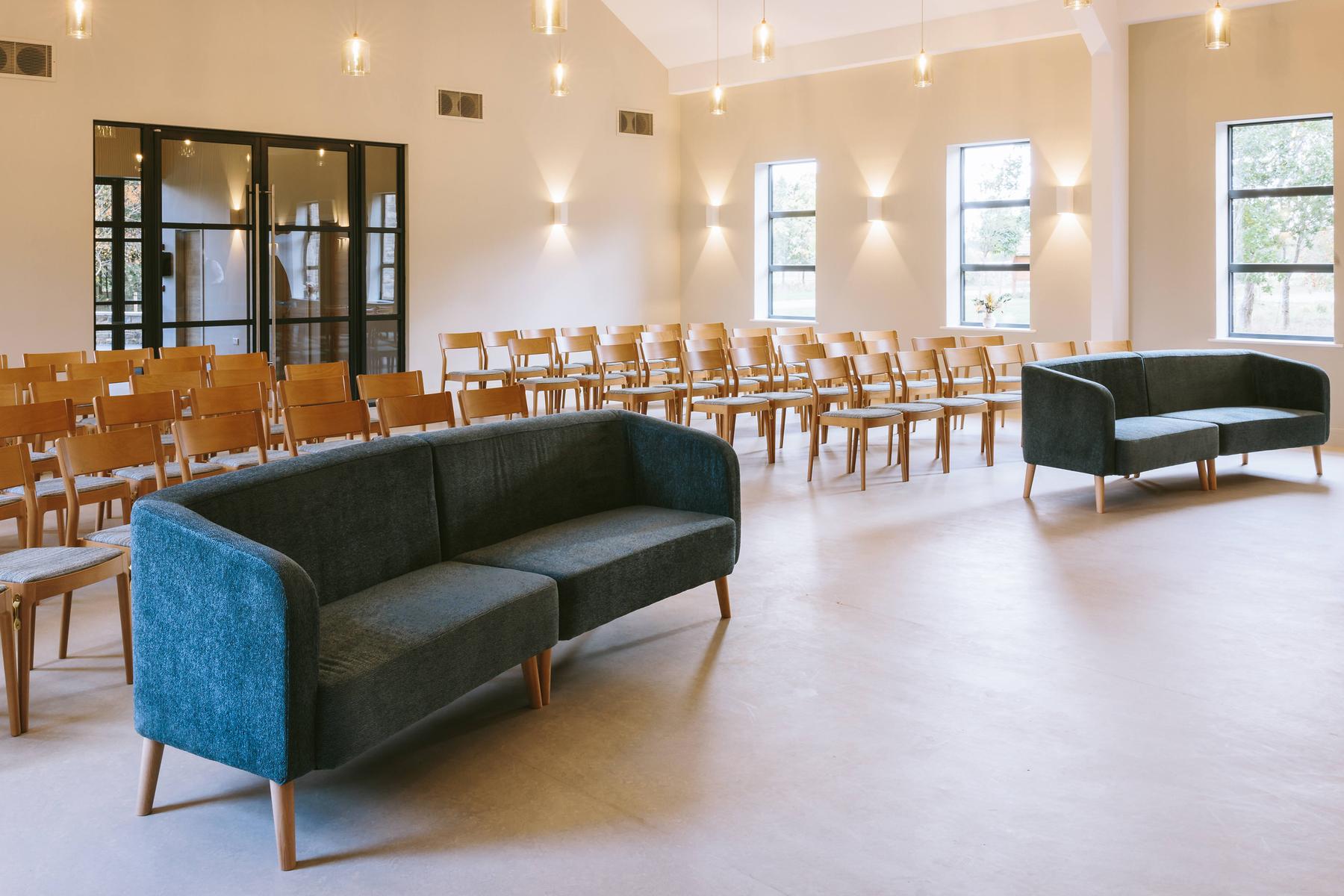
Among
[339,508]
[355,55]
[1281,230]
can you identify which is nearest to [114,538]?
[339,508]

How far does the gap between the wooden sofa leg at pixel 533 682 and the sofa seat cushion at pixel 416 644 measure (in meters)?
0.11

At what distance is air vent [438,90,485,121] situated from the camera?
12.1 meters

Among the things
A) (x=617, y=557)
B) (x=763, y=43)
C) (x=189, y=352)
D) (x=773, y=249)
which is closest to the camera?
(x=617, y=557)

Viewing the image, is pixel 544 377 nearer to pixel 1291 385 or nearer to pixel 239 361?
pixel 239 361

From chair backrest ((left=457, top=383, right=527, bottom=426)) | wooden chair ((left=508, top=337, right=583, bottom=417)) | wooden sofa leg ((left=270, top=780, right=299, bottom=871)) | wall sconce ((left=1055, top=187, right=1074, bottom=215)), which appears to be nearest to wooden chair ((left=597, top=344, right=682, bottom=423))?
wooden chair ((left=508, top=337, right=583, bottom=417))

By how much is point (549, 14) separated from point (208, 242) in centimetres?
539

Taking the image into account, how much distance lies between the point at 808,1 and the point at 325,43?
480 cm

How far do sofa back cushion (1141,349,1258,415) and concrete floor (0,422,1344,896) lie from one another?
269 cm

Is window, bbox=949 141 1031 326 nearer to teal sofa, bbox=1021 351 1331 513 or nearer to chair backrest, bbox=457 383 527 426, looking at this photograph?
teal sofa, bbox=1021 351 1331 513

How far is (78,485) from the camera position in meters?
5.22

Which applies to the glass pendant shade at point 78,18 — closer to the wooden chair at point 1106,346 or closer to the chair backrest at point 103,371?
the chair backrest at point 103,371

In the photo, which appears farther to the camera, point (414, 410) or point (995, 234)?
point (995, 234)

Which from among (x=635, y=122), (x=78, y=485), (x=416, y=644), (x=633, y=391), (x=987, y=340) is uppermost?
(x=635, y=122)

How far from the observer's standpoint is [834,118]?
12898 mm
